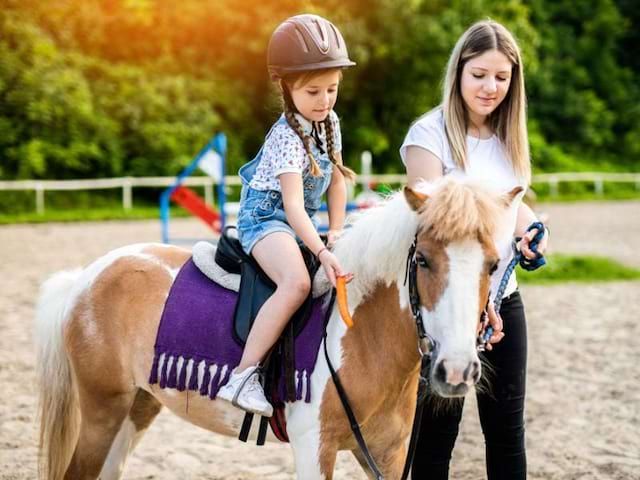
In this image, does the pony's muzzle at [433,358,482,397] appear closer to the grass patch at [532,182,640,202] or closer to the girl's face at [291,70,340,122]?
the girl's face at [291,70,340,122]

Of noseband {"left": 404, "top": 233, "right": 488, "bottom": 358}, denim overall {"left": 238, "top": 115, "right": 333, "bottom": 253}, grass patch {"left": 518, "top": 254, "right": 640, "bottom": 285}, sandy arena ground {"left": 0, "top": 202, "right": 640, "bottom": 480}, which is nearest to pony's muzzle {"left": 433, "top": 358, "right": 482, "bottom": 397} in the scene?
noseband {"left": 404, "top": 233, "right": 488, "bottom": 358}

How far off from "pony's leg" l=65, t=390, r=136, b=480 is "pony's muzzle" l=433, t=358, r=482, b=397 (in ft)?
4.98

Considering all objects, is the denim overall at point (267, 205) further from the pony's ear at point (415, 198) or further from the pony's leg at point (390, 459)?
the pony's leg at point (390, 459)

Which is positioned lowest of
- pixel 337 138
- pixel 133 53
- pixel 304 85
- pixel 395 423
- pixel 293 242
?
pixel 395 423

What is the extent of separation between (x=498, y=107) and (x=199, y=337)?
152 centimetres

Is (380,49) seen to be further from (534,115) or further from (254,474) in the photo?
(254,474)

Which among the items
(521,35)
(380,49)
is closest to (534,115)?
(521,35)

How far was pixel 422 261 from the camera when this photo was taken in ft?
7.93

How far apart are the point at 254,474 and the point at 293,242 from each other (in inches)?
75.9

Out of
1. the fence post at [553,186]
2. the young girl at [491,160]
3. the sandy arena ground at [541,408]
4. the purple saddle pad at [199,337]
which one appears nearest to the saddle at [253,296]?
the purple saddle pad at [199,337]

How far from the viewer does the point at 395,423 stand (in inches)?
112

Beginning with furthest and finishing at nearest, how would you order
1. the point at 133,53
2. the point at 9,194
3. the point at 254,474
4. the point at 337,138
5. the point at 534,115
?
the point at 534,115, the point at 133,53, the point at 9,194, the point at 254,474, the point at 337,138

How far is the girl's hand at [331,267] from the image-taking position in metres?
2.61

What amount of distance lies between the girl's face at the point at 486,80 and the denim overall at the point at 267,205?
1.99 ft
